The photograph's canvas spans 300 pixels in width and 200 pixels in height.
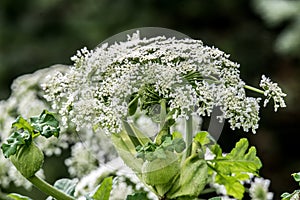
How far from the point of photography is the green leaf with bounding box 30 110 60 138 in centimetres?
65

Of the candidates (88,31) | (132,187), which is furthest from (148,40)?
(88,31)

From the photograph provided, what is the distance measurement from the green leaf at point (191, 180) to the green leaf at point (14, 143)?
5.4 inches

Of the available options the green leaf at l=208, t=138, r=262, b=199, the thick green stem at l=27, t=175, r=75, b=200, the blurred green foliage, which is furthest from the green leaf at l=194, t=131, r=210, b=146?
the blurred green foliage

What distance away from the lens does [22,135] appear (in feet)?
2.11

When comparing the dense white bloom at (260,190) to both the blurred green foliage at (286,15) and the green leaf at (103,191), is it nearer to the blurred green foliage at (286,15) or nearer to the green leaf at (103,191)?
the green leaf at (103,191)

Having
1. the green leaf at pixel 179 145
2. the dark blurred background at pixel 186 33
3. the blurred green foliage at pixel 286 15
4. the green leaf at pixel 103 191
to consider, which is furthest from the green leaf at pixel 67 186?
the dark blurred background at pixel 186 33

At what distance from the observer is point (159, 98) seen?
60 cm

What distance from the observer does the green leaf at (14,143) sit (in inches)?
25.0

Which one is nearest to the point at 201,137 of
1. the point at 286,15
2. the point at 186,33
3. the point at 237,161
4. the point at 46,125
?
the point at 237,161

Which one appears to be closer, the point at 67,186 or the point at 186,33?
the point at 67,186

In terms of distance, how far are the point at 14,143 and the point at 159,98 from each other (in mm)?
140

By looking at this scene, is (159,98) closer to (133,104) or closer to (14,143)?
(133,104)

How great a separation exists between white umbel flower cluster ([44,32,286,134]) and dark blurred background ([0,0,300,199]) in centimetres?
245

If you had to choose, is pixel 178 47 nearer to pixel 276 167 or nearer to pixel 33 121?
pixel 33 121
